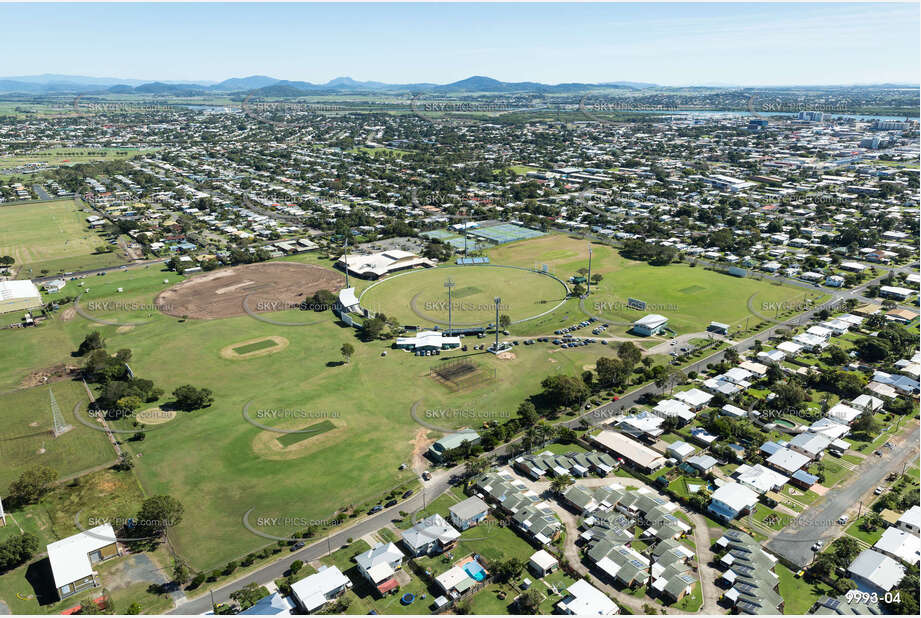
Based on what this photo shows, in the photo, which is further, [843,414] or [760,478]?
[843,414]

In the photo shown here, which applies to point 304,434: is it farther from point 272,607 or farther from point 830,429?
point 830,429

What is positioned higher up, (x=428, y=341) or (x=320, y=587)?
(x=428, y=341)

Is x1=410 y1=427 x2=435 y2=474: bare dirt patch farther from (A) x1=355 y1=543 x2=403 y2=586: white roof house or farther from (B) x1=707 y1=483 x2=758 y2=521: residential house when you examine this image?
(B) x1=707 y1=483 x2=758 y2=521: residential house

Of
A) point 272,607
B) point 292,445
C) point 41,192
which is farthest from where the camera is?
point 41,192

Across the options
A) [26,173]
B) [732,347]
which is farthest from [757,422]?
[26,173]

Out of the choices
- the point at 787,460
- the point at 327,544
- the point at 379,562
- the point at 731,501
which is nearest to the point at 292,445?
the point at 327,544

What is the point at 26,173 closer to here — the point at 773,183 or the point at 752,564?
the point at 752,564
